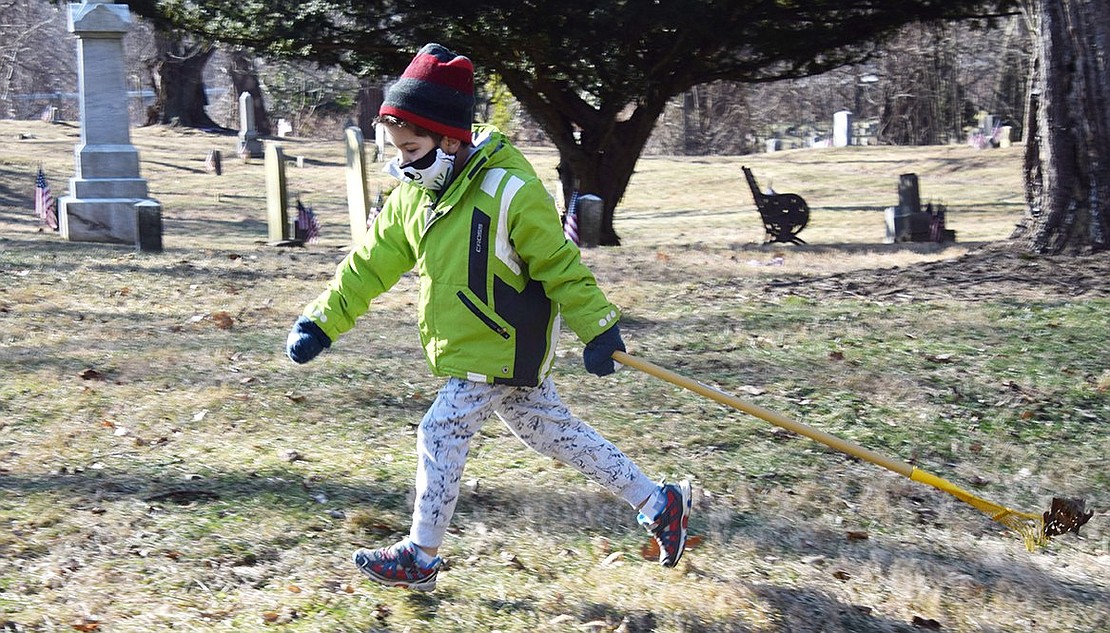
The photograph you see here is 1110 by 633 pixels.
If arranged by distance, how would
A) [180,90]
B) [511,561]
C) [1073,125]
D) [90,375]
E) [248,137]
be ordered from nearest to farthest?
[511,561], [90,375], [1073,125], [248,137], [180,90]

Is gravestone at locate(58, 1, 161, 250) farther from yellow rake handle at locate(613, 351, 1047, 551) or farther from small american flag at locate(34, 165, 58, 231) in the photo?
yellow rake handle at locate(613, 351, 1047, 551)

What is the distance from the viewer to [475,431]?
12.5ft

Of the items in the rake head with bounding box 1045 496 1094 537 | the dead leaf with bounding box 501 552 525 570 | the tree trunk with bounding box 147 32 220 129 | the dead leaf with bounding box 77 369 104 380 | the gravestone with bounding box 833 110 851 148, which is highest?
the tree trunk with bounding box 147 32 220 129

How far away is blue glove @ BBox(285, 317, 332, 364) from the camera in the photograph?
3.78 metres

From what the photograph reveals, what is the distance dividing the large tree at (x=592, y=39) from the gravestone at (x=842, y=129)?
28.7m

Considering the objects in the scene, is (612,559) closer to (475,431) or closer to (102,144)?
(475,431)

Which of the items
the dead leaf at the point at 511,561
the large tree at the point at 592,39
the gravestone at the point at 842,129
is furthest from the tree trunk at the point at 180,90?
the dead leaf at the point at 511,561

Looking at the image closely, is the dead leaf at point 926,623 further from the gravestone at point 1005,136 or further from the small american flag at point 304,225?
the gravestone at point 1005,136

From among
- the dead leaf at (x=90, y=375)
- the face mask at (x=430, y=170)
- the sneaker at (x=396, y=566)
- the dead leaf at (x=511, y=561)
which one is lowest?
the dead leaf at (x=511, y=561)

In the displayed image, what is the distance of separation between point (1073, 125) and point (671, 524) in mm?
7350

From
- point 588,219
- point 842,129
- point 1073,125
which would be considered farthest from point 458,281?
point 842,129

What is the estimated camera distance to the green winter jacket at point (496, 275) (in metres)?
3.61

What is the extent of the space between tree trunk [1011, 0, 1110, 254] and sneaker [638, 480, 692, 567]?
7.13m

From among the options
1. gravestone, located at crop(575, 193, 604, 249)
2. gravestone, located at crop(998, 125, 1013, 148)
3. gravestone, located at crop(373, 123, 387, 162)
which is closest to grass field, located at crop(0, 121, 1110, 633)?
gravestone, located at crop(575, 193, 604, 249)
